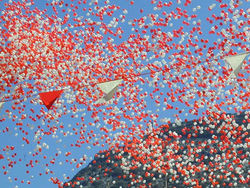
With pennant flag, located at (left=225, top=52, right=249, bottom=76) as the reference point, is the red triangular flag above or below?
above

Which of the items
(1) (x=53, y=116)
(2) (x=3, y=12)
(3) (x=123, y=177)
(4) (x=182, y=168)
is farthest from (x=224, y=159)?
(2) (x=3, y=12)

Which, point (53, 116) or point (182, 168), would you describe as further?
point (182, 168)

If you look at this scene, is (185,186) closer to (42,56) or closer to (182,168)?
(182,168)

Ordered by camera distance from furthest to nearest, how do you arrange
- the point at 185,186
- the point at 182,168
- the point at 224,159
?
the point at 224,159, the point at 182,168, the point at 185,186

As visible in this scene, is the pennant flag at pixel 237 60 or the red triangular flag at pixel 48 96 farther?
the red triangular flag at pixel 48 96

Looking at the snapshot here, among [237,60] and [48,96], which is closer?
[237,60]

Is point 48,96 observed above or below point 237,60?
above

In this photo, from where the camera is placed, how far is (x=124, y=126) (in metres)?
14.8

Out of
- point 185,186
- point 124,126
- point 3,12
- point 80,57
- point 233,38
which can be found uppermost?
point 3,12

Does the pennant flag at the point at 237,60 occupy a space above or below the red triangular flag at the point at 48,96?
below

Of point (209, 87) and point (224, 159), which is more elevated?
point (209, 87)

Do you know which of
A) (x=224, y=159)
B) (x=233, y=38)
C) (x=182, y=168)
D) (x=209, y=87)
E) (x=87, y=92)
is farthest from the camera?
(x=224, y=159)

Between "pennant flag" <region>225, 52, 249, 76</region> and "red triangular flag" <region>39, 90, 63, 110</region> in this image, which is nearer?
"pennant flag" <region>225, 52, 249, 76</region>

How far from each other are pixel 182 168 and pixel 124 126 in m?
13.2
